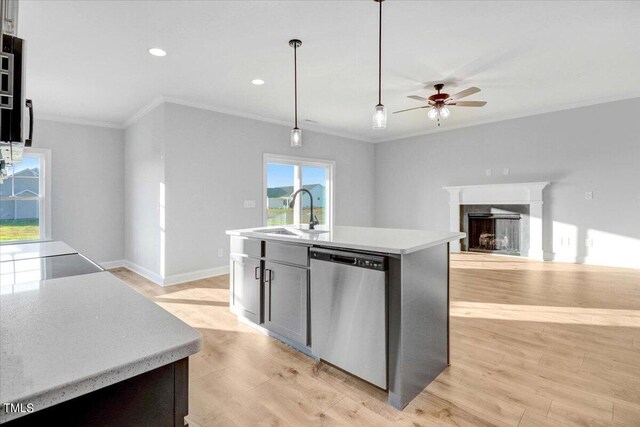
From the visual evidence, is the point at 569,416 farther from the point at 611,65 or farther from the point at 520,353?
the point at 611,65

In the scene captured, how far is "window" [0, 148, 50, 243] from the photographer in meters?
4.88

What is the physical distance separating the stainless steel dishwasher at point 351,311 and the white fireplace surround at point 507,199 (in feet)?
16.7

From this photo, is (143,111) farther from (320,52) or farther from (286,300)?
(286,300)

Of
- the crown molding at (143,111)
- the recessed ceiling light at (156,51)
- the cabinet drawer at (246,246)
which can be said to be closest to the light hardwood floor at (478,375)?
the cabinet drawer at (246,246)

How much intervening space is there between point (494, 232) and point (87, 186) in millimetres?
7375

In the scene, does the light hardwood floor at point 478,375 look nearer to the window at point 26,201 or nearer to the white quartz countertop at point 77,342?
the white quartz countertop at point 77,342

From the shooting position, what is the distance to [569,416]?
5.44 ft

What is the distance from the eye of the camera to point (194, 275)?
181 inches

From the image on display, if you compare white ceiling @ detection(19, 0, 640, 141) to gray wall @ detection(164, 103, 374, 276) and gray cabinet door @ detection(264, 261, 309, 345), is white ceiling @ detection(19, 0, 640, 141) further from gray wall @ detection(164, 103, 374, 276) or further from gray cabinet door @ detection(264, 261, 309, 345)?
gray cabinet door @ detection(264, 261, 309, 345)

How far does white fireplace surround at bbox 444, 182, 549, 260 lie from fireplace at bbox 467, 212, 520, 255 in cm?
24

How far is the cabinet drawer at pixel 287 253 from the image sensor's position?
87.6 inches

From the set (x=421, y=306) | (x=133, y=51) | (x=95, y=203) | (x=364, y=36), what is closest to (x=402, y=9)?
(x=364, y=36)

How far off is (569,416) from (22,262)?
2842 millimetres

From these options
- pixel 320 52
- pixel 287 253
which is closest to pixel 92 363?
pixel 287 253
